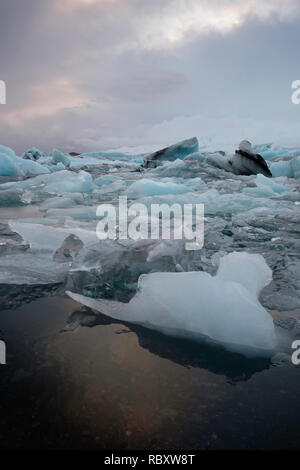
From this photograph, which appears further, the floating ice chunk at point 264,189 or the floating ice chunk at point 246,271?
the floating ice chunk at point 264,189

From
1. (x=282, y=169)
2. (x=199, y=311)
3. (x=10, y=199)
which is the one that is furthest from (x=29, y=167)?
(x=199, y=311)

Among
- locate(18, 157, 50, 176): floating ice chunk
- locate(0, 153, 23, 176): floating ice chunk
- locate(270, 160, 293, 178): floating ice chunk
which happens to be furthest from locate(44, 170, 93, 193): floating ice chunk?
locate(270, 160, 293, 178): floating ice chunk

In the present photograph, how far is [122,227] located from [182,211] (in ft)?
4.67

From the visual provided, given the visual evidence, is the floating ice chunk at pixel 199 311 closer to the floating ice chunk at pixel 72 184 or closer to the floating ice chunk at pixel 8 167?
the floating ice chunk at pixel 72 184

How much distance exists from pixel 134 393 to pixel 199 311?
43 cm

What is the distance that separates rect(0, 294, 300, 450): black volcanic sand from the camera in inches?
29.5

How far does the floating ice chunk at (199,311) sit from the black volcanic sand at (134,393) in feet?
0.18

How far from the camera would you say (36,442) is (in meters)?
0.73

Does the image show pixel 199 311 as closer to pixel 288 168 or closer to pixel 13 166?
pixel 288 168

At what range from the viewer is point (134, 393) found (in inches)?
34.6

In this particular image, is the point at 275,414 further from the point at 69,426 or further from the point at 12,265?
the point at 12,265

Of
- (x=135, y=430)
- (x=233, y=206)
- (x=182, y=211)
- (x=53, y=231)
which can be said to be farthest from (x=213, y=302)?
(x=233, y=206)

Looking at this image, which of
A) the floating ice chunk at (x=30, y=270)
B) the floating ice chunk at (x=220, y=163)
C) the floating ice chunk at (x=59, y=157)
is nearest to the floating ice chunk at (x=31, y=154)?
the floating ice chunk at (x=59, y=157)

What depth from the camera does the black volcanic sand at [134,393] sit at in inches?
29.5
